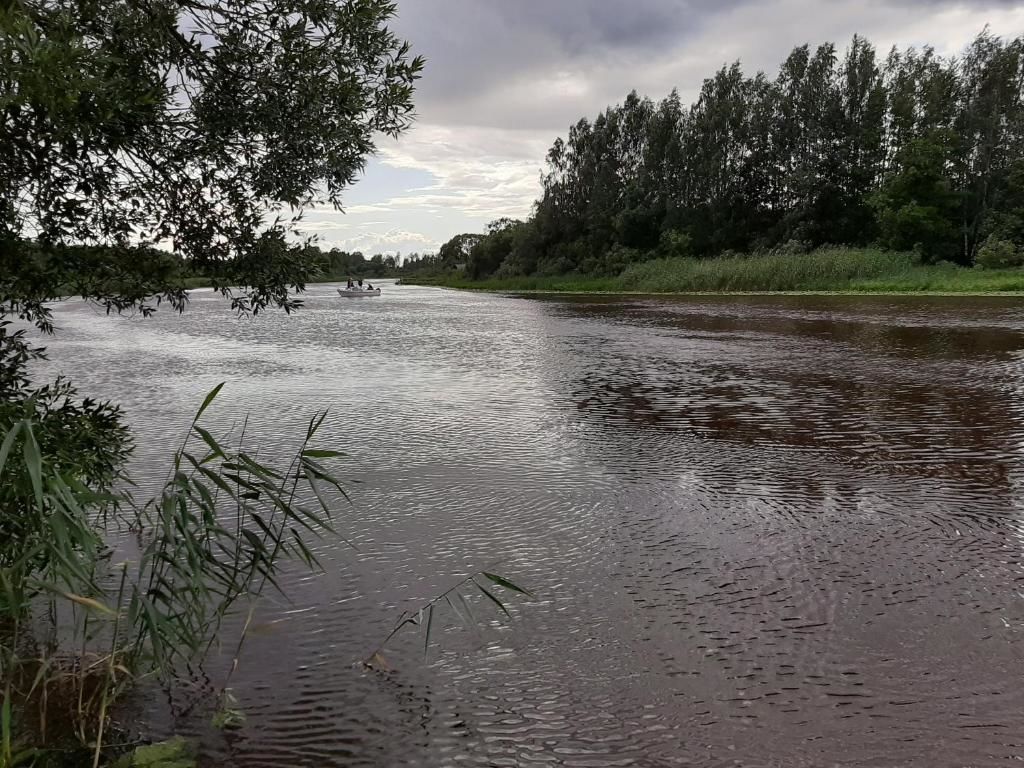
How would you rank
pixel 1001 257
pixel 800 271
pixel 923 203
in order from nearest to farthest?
pixel 1001 257, pixel 800 271, pixel 923 203

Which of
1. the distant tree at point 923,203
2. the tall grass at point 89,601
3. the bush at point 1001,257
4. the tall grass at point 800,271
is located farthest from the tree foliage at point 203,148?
the distant tree at point 923,203

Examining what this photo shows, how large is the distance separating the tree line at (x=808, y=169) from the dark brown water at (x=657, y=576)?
39.6 meters

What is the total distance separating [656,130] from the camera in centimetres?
7194

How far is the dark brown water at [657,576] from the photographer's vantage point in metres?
3.38

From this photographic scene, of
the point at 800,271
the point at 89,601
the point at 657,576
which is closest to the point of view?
the point at 89,601

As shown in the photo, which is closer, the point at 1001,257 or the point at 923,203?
the point at 1001,257

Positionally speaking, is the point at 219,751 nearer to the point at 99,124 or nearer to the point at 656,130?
the point at 99,124

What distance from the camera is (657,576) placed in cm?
500

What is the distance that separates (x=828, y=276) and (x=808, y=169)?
67.0 feet

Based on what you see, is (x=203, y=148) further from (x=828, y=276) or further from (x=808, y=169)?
(x=808, y=169)

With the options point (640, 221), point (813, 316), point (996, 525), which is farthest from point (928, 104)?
point (996, 525)

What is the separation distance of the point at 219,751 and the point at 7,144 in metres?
3.51

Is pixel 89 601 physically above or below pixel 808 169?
below

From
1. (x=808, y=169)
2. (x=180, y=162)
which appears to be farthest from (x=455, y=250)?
(x=180, y=162)
